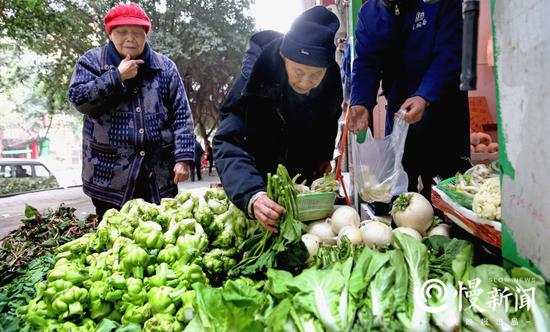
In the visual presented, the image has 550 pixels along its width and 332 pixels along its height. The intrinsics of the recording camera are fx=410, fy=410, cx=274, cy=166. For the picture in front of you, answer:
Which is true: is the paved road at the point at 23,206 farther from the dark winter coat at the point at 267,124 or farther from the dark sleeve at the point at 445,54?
the dark sleeve at the point at 445,54

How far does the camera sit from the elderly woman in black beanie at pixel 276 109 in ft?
6.79

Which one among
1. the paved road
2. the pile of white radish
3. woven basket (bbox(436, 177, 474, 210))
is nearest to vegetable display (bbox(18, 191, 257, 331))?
the pile of white radish

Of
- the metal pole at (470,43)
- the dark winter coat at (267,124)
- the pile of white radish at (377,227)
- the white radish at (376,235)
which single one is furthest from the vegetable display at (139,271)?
the metal pole at (470,43)

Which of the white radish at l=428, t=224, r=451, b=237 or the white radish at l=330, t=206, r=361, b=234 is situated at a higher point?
the white radish at l=330, t=206, r=361, b=234

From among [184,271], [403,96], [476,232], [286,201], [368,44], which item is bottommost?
[184,271]

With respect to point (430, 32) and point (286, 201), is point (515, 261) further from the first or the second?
point (430, 32)

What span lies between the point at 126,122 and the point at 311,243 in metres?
1.89

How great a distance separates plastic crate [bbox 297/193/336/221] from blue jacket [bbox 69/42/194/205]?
1.42m

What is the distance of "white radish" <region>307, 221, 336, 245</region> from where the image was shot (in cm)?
214

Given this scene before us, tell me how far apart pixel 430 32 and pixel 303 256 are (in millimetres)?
1815

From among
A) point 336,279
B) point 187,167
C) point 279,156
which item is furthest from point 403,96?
point 336,279

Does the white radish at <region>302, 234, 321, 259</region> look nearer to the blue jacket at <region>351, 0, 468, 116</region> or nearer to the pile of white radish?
the pile of white radish

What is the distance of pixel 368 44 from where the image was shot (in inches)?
115

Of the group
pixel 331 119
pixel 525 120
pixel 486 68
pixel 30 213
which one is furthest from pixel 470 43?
pixel 486 68
